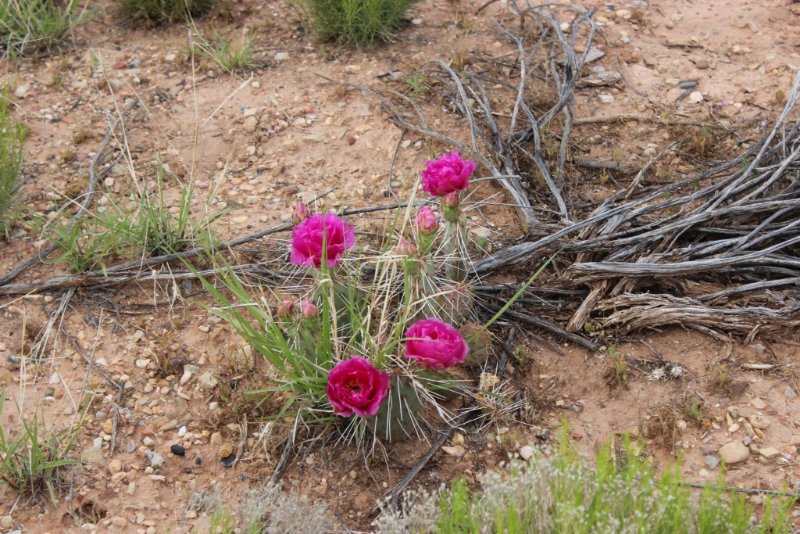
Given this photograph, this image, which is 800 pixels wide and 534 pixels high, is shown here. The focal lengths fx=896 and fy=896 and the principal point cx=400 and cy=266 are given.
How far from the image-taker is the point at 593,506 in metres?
2.21

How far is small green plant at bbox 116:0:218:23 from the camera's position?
4742 mm

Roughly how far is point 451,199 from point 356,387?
66 centimetres

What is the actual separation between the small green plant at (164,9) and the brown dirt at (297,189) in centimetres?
8

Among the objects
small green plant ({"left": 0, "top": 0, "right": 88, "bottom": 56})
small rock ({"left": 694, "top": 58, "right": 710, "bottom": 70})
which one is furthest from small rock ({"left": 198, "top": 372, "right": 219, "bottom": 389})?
small rock ({"left": 694, "top": 58, "right": 710, "bottom": 70})

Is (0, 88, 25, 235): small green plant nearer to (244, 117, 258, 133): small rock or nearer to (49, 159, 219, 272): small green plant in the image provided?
(49, 159, 219, 272): small green plant

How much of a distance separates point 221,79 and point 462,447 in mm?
2453

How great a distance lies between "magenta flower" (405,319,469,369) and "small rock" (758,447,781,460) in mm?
981

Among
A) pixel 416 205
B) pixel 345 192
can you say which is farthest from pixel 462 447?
pixel 345 192

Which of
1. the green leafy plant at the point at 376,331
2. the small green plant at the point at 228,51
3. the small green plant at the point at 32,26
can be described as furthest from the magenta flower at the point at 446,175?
the small green plant at the point at 32,26

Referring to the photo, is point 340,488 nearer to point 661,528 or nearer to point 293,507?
point 293,507

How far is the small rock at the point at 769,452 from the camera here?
2699 mm

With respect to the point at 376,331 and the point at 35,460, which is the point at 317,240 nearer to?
the point at 376,331

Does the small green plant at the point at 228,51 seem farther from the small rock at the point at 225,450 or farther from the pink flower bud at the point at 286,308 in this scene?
the small rock at the point at 225,450

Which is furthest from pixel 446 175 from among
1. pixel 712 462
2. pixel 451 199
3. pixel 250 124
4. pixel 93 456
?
pixel 250 124
